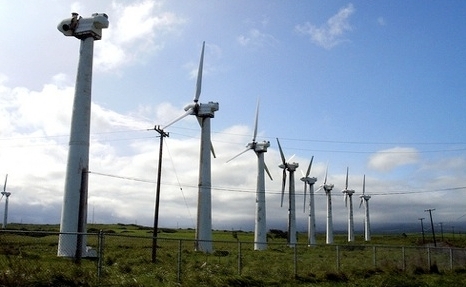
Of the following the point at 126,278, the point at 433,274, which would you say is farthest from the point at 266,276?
the point at 433,274

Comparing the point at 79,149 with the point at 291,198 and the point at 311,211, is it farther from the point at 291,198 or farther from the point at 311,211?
the point at 311,211

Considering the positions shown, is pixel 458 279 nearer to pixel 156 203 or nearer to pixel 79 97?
pixel 156 203

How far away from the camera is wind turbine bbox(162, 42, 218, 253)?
151 ft

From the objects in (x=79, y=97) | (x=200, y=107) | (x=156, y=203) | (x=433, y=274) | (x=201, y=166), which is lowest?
(x=433, y=274)

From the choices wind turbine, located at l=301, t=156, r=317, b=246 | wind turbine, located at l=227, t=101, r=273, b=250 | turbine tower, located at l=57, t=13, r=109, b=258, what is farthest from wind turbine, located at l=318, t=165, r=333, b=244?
turbine tower, located at l=57, t=13, r=109, b=258

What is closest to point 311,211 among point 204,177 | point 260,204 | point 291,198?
point 291,198

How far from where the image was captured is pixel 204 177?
47.0 metres

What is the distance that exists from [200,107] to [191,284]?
112ft

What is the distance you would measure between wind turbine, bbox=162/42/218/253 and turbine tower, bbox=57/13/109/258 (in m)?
12.5

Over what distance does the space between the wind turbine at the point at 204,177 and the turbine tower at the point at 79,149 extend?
41.1 feet

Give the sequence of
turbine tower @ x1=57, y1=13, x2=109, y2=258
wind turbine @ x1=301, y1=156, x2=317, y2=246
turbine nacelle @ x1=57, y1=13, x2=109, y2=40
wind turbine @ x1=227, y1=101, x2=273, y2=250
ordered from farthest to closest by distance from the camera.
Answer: wind turbine @ x1=301, y1=156, x2=317, y2=246, wind turbine @ x1=227, y1=101, x2=273, y2=250, turbine nacelle @ x1=57, y1=13, x2=109, y2=40, turbine tower @ x1=57, y1=13, x2=109, y2=258

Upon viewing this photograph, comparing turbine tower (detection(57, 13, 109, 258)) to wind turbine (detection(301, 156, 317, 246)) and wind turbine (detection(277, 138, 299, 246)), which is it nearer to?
wind turbine (detection(277, 138, 299, 246))

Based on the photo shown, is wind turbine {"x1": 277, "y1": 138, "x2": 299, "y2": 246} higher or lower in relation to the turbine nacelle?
lower

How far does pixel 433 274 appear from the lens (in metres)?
26.5
